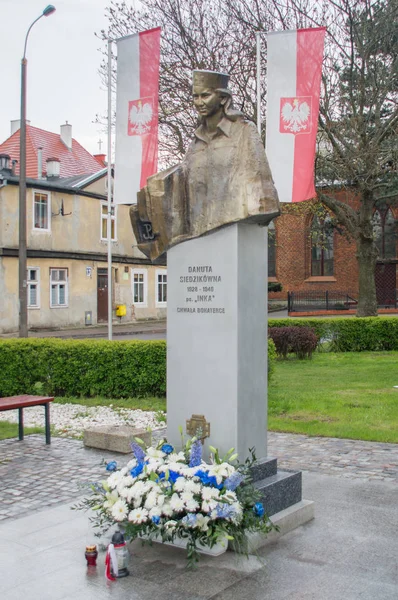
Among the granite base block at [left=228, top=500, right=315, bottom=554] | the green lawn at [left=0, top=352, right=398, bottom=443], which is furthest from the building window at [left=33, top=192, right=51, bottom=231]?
the granite base block at [left=228, top=500, right=315, bottom=554]

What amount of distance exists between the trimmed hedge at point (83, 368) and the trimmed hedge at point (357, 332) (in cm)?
766

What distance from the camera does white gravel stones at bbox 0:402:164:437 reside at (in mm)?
10695

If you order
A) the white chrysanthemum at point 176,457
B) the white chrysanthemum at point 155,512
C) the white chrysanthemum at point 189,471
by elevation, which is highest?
the white chrysanthemum at point 176,457

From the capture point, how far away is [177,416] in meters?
5.76

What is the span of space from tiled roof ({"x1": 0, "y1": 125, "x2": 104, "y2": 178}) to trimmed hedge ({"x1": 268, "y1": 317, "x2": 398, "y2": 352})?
1904cm

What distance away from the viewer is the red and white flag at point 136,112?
50.0 feet

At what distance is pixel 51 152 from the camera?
37.3m

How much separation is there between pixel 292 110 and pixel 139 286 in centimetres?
2431

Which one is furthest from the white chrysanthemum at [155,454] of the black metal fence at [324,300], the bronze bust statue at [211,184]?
the black metal fence at [324,300]

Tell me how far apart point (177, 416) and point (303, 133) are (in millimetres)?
10650

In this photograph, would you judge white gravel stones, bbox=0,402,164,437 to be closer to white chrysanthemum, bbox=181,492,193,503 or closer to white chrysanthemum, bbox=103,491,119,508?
white chrysanthemum, bbox=103,491,119,508

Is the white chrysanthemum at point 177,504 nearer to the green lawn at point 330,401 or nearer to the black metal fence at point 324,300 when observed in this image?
the green lawn at point 330,401

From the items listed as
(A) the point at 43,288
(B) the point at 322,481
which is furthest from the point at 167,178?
(A) the point at 43,288

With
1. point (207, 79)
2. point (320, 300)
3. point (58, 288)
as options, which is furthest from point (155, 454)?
point (320, 300)
